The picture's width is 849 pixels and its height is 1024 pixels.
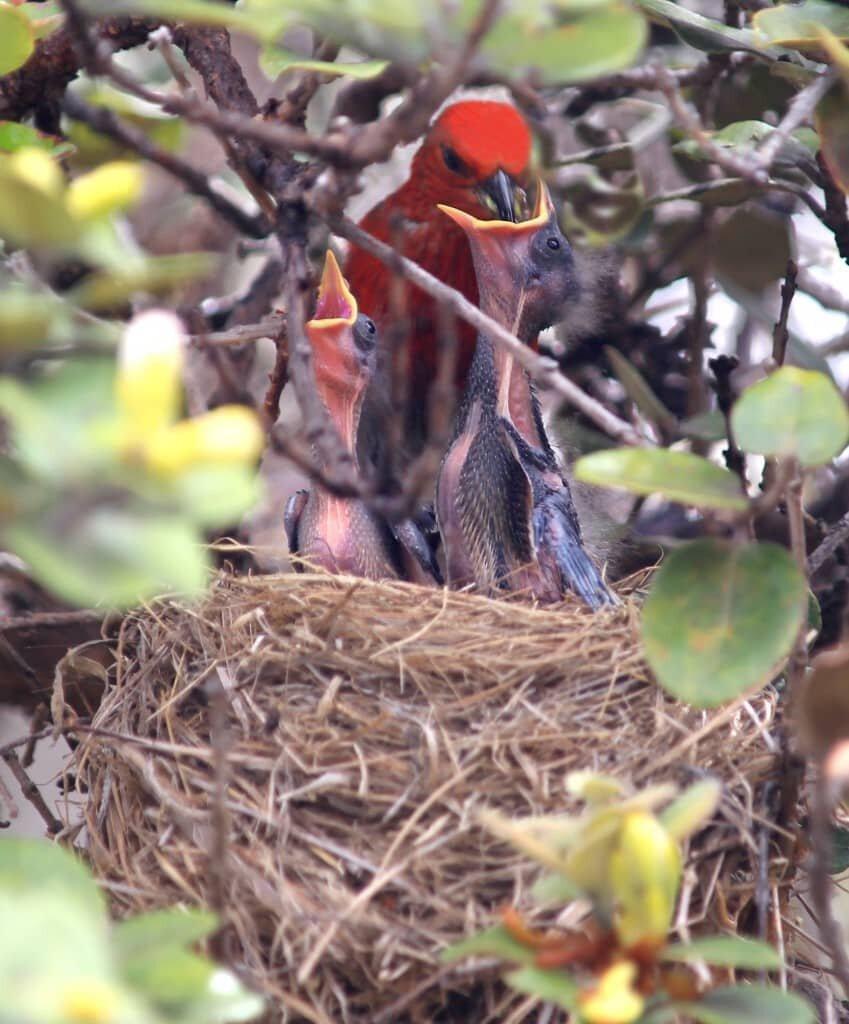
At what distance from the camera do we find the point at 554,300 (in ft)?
5.95

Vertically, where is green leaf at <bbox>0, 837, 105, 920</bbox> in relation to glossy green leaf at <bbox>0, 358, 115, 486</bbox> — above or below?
below

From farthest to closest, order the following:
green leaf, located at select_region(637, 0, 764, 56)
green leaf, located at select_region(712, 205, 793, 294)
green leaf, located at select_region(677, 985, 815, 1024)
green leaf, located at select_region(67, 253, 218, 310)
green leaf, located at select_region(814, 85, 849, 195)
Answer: green leaf, located at select_region(712, 205, 793, 294)
green leaf, located at select_region(637, 0, 764, 56)
green leaf, located at select_region(814, 85, 849, 195)
green leaf, located at select_region(677, 985, 815, 1024)
green leaf, located at select_region(67, 253, 218, 310)

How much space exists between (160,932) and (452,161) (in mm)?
1526

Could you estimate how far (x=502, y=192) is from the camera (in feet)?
6.61

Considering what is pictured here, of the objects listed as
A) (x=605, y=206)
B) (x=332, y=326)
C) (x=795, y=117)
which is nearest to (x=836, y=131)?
(x=795, y=117)

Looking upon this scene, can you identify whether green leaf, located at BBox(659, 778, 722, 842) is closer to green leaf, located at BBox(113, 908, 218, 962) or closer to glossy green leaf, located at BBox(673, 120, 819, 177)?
green leaf, located at BBox(113, 908, 218, 962)

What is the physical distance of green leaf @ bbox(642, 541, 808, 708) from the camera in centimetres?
95

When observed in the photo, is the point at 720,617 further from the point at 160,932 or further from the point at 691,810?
the point at 160,932

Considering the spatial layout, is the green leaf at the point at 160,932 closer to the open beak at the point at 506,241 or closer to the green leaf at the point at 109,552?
the green leaf at the point at 109,552

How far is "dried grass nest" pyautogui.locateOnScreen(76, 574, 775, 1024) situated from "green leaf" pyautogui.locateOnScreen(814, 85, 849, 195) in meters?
0.51

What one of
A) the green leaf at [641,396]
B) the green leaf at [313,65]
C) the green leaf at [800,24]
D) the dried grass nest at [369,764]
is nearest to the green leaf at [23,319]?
the dried grass nest at [369,764]

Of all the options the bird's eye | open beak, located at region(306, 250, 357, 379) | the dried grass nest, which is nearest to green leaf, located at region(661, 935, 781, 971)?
the dried grass nest

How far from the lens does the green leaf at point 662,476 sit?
891 millimetres

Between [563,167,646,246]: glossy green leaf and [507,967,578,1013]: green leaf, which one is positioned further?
[563,167,646,246]: glossy green leaf
